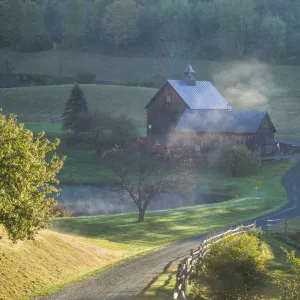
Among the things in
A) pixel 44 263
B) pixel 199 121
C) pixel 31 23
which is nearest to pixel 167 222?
pixel 44 263

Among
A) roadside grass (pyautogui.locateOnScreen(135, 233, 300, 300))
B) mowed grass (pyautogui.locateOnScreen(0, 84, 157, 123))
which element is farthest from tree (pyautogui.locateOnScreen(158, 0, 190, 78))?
roadside grass (pyautogui.locateOnScreen(135, 233, 300, 300))

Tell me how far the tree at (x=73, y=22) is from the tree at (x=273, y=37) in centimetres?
4757

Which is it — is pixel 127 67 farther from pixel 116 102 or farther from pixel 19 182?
pixel 19 182

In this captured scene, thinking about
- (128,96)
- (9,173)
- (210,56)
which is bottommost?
(9,173)

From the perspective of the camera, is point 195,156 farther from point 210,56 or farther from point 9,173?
point 210,56

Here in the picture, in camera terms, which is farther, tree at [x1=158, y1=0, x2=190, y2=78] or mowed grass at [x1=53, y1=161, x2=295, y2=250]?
tree at [x1=158, y1=0, x2=190, y2=78]

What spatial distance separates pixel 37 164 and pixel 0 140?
1.68 metres

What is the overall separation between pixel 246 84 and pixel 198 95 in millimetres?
51092

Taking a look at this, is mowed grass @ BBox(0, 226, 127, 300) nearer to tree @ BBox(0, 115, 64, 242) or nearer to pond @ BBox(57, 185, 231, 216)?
tree @ BBox(0, 115, 64, 242)

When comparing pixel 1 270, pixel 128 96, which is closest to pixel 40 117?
pixel 128 96

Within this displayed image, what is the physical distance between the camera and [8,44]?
172375 millimetres

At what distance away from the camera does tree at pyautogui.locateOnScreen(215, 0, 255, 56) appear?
15962 cm

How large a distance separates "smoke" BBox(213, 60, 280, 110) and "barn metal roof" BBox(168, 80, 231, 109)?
31161 millimetres

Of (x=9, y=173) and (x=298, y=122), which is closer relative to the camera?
(x=9, y=173)
